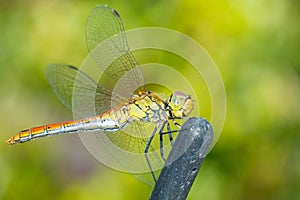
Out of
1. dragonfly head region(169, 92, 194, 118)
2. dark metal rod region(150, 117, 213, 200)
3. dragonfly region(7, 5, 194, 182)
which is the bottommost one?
dark metal rod region(150, 117, 213, 200)

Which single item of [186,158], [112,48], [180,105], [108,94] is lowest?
[186,158]

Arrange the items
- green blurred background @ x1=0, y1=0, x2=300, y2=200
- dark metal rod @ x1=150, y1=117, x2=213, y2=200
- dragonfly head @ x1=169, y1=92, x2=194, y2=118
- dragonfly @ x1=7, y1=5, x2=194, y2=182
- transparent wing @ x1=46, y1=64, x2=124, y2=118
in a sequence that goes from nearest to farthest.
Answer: dark metal rod @ x1=150, y1=117, x2=213, y2=200 → dragonfly head @ x1=169, y1=92, x2=194, y2=118 → dragonfly @ x1=7, y1=5, x2=194, y2=182 → transparent wing @ x1=46, y1=64, x2=124, y2=118 → green blurred background @ x1=0, y1=0, x2=300, y2=200

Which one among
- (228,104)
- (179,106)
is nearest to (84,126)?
(179,106)

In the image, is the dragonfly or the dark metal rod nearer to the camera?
the dark metal rod

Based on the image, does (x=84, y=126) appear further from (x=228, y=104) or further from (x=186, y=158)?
(x=186, y=158)

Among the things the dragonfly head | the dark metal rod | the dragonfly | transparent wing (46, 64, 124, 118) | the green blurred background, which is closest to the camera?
the dark metal rod

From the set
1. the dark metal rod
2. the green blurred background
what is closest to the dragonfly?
the green blurred background

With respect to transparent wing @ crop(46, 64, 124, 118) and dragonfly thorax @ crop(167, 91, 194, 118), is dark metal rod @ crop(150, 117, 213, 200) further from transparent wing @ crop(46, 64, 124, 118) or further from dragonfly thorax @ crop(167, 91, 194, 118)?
transparent wing @ crop(46, 64, 124, 118)
